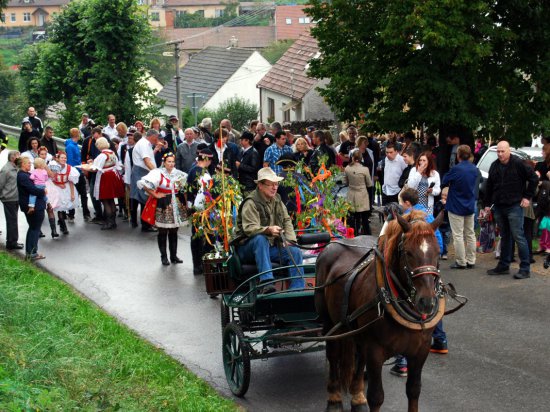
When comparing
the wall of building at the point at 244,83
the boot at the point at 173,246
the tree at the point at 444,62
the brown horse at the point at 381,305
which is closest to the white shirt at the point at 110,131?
the tree at the point at 444,62

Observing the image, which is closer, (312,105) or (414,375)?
(414,375)

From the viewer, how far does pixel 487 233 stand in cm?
1625

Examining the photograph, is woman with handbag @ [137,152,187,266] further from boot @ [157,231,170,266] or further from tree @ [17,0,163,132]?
tree @ [17,0,163,132]

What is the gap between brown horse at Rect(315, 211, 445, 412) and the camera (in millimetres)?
7633

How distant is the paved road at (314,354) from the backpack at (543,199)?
46.0 inches

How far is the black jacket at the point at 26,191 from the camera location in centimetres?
1638

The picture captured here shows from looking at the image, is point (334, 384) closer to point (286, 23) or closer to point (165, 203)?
point (165, 203)

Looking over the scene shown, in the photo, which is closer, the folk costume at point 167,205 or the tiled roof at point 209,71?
the folk costume at point 167,205

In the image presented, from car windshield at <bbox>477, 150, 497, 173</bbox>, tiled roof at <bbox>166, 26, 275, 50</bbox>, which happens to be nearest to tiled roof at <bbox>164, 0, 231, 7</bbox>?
tiled roof at <bbox>166, 26, 275, 50</bbox>

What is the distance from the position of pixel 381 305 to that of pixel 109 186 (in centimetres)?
1230

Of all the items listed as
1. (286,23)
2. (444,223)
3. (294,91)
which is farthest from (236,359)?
(286,23)

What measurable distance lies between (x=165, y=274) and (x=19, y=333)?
5.67 meters

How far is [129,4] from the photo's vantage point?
2678 centimetres

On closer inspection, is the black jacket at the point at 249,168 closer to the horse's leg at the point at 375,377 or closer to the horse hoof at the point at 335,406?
the horse hoof at the point at 335,406
